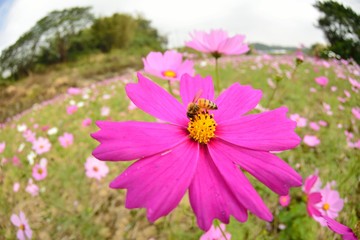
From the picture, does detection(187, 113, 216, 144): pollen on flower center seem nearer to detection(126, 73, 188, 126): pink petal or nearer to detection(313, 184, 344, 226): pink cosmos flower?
detection(126, 73, 188, 126): pink petal

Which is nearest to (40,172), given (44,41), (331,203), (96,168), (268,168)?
(96,168)

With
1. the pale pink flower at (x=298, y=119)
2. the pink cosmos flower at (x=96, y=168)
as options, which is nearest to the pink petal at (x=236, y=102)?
the pink cosmos flower at (x=96, y=168)

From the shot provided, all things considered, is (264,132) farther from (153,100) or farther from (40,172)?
(40,172)

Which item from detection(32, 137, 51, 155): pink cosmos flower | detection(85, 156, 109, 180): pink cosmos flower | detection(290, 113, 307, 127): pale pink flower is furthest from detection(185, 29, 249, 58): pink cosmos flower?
detection(32, 137, 51, 155): pink cosmos flower

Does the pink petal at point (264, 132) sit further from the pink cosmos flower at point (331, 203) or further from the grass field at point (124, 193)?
the pink cosmos flower at point (331, 203)

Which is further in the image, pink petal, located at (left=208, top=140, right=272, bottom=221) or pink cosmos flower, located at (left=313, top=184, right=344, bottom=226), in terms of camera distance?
pink cosmos flower, located at (left=313, top=184, right=344, bottom=226)

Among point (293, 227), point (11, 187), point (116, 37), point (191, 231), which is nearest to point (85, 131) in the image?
point (11, 187)

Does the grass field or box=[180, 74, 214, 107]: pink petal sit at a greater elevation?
box=[180, 74, 214, 107]: pink petal
